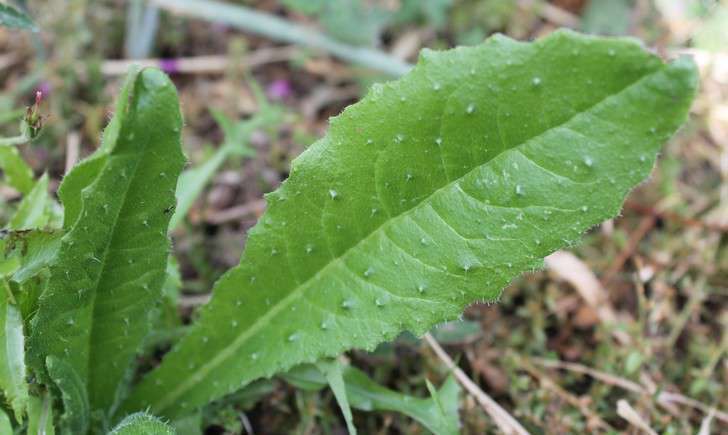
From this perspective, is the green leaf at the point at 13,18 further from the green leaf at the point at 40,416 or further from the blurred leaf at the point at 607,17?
the blurred leaf at the point at 607,17

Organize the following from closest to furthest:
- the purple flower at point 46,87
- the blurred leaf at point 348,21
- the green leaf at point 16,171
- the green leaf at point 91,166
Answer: the green leaf at point 91,166 → the green leaf at point 16,171 → the purple flower at point 46,87 → the blurred leaf at point 348,21

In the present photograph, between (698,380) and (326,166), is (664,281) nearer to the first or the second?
(698,380)

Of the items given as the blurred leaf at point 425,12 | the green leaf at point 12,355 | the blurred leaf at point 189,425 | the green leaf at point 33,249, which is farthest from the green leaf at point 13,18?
the blurred leaf at point 425,12

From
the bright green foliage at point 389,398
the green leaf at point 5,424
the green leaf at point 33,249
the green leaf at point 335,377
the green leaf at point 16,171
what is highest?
the green leaf at point 33,249

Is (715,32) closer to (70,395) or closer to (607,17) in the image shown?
(607,17)

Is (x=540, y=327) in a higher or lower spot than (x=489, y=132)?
lower

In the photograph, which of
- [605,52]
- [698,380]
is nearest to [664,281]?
[698,380]
